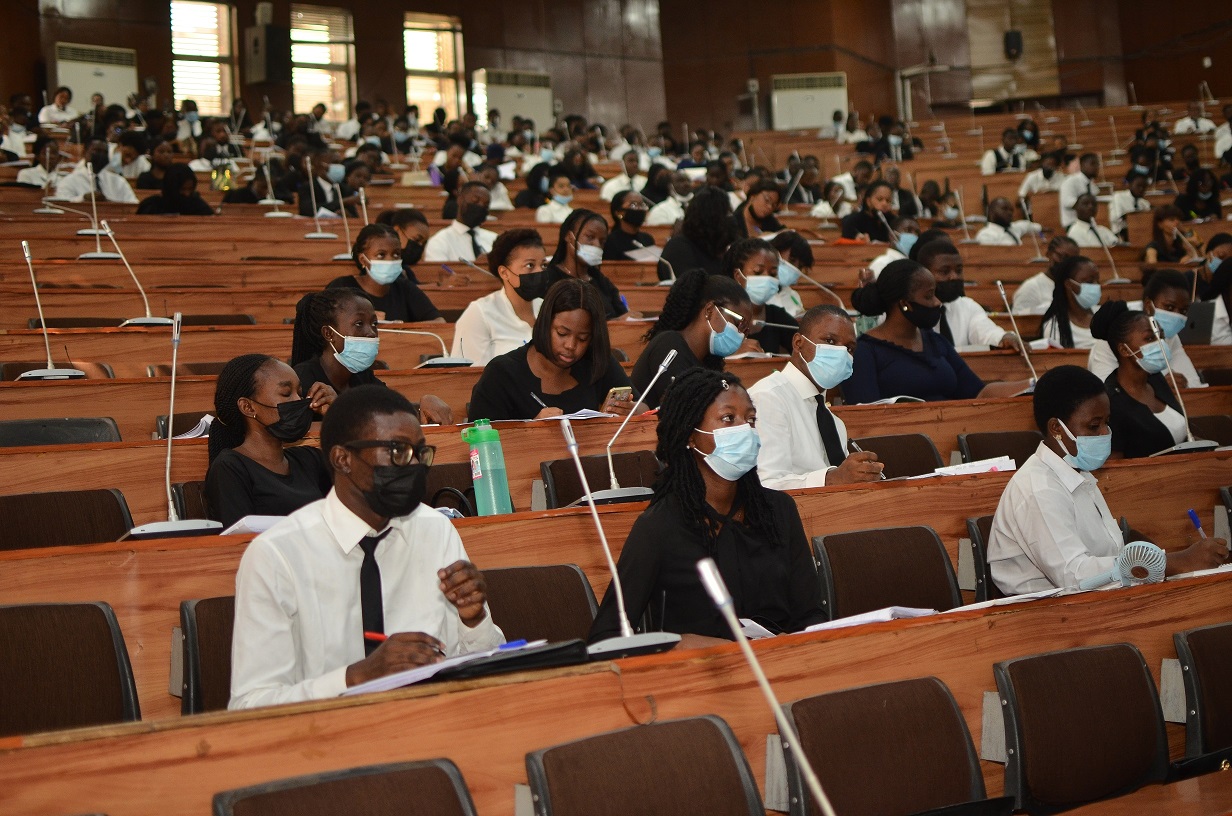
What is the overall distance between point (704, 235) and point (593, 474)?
2.82m

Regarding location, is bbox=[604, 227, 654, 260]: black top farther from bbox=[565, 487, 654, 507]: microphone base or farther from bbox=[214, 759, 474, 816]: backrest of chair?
bbox=[214, 759, 474, 816]: backrest of chair

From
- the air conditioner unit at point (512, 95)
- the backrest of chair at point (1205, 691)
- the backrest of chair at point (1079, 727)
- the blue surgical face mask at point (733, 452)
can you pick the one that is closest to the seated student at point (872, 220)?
the blue surgical face mask at point (733, 452)

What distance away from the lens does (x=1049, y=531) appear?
3160mm

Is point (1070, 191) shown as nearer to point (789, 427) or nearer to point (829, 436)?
point (829, 436)

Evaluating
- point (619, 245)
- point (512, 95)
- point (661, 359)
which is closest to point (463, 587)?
point (661, 359)

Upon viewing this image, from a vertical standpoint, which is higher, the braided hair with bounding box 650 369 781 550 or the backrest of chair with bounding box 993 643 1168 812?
the braided hair with bounding box 650 369 781 550

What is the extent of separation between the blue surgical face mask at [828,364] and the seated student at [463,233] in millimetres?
4445

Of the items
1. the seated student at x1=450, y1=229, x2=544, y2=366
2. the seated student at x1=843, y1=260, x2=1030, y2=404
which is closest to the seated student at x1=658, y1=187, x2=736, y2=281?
the seated student at x1=450, y1=229, x2=544, y2=366

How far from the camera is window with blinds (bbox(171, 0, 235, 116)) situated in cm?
1659

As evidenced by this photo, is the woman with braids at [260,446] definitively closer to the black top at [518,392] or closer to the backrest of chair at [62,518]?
the backrest of chair at [62,518]

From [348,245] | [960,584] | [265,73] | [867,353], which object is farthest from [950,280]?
Answer: [265,73]

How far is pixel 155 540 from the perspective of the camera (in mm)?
2582

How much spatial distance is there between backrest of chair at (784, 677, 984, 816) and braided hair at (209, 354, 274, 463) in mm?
1705

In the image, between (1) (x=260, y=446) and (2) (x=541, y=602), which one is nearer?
(2) (x=541, y=602)
